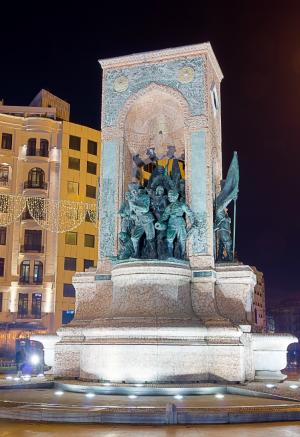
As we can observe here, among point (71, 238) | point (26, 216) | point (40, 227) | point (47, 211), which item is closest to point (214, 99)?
point (47, 211)

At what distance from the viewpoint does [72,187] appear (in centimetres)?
5269

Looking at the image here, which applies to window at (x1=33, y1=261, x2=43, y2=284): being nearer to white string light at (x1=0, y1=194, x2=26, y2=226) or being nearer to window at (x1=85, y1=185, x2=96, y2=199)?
white string light at (x1=0, y1=194, x2=26, y2=226)

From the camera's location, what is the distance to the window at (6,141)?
2042 inches

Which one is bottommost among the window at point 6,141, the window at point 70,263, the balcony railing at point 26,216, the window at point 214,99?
the window at point 70,263

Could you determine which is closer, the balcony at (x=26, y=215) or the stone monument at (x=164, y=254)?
the stone monument at (x=164, y=254)

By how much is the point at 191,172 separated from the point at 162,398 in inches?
321

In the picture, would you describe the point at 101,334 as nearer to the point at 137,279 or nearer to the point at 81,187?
the point at 137,279

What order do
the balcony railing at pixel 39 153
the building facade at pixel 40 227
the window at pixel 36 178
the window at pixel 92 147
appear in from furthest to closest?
the window at pixel 92 147, the balcony railing at pixel 39 153, the window at pixel 36 178, the building facade at pixel 40 227

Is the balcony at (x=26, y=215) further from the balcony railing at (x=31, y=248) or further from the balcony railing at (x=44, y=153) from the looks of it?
the balcony railing at (x=44, y=153)

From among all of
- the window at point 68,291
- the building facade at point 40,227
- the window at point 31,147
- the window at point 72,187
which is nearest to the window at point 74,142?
the building facade at point 40,227

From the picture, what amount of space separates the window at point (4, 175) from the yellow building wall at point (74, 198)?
5016 mm

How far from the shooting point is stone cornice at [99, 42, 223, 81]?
19.4 m

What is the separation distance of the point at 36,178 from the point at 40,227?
5.16 metres

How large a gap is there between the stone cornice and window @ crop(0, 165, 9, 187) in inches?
1280
